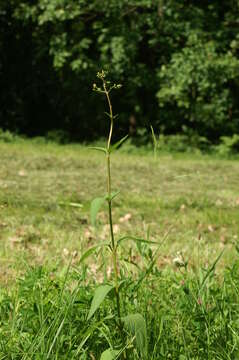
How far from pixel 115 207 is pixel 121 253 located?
12.5ft

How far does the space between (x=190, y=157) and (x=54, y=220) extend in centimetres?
794

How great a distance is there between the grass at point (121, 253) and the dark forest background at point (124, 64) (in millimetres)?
1650

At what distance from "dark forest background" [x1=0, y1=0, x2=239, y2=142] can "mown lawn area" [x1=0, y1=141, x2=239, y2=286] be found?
2.36m

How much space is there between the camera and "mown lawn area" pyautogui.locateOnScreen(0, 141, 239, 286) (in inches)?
146

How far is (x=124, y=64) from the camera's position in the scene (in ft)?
→ 42.1

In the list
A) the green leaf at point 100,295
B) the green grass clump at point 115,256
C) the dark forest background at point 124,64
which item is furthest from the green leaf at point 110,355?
the dark forest background at point 124,64

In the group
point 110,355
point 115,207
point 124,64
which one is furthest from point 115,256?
point 124,64

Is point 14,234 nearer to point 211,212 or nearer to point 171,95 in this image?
point 211,212

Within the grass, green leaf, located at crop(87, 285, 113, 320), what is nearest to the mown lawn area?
the grass

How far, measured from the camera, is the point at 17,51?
46.5 ft

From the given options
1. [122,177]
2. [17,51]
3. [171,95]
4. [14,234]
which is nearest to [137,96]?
[171,95]

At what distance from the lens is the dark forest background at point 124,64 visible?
12.4 metres

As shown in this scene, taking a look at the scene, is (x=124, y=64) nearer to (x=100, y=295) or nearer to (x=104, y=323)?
(x=104, y=323)

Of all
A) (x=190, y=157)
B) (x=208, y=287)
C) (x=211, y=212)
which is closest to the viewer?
(x=208, y=287)
